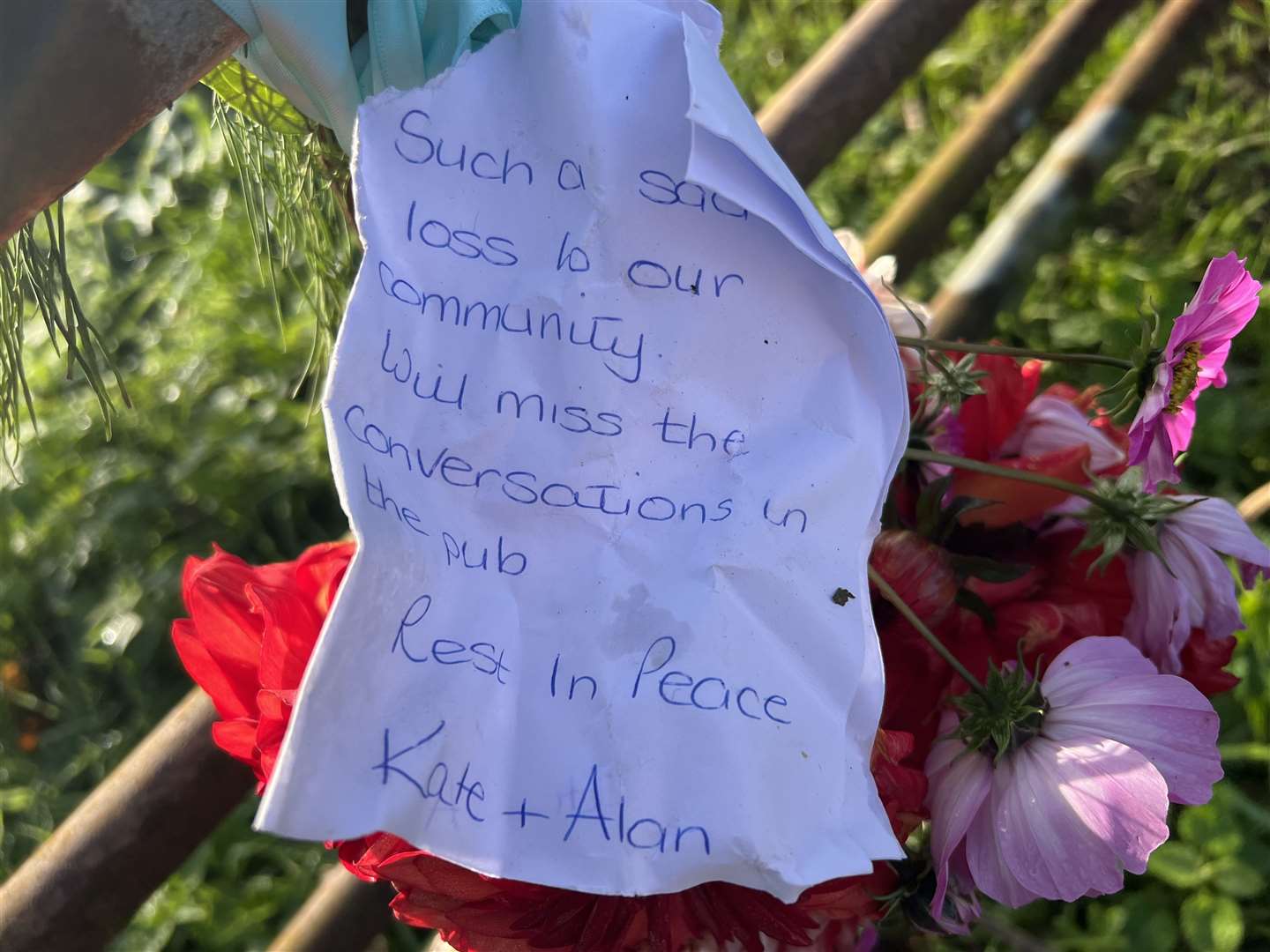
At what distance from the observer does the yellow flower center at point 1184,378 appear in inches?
18.8

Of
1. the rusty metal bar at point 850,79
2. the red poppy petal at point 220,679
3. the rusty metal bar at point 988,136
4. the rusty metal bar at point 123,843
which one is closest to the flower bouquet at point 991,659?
the red poppy petal at point 220,679

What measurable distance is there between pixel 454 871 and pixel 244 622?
0.49ft

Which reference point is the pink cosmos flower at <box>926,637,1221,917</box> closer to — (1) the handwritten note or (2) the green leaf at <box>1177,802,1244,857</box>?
(1) the handwritten note

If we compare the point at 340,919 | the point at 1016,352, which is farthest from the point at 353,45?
the point at 340,919

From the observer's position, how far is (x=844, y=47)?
88 cm

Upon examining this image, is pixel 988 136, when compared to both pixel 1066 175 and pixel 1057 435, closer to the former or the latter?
pixel 1066 175

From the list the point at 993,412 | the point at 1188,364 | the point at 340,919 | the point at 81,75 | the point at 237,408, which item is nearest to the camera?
the point at 81,75

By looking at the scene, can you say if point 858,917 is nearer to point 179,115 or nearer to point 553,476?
point 553,476

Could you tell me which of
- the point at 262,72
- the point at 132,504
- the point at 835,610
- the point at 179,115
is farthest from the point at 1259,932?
the point at 179,115

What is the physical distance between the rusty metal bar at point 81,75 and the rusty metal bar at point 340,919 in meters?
0.54

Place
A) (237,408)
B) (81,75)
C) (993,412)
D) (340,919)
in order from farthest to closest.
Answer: (237,408), (340,919), (993,412), (81,75)

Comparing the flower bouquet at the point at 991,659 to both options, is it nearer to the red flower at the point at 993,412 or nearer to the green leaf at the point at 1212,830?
the red flower at the point at 993,412

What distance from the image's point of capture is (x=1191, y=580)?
513 mm

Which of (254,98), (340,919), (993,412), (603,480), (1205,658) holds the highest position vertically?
(254,98)
